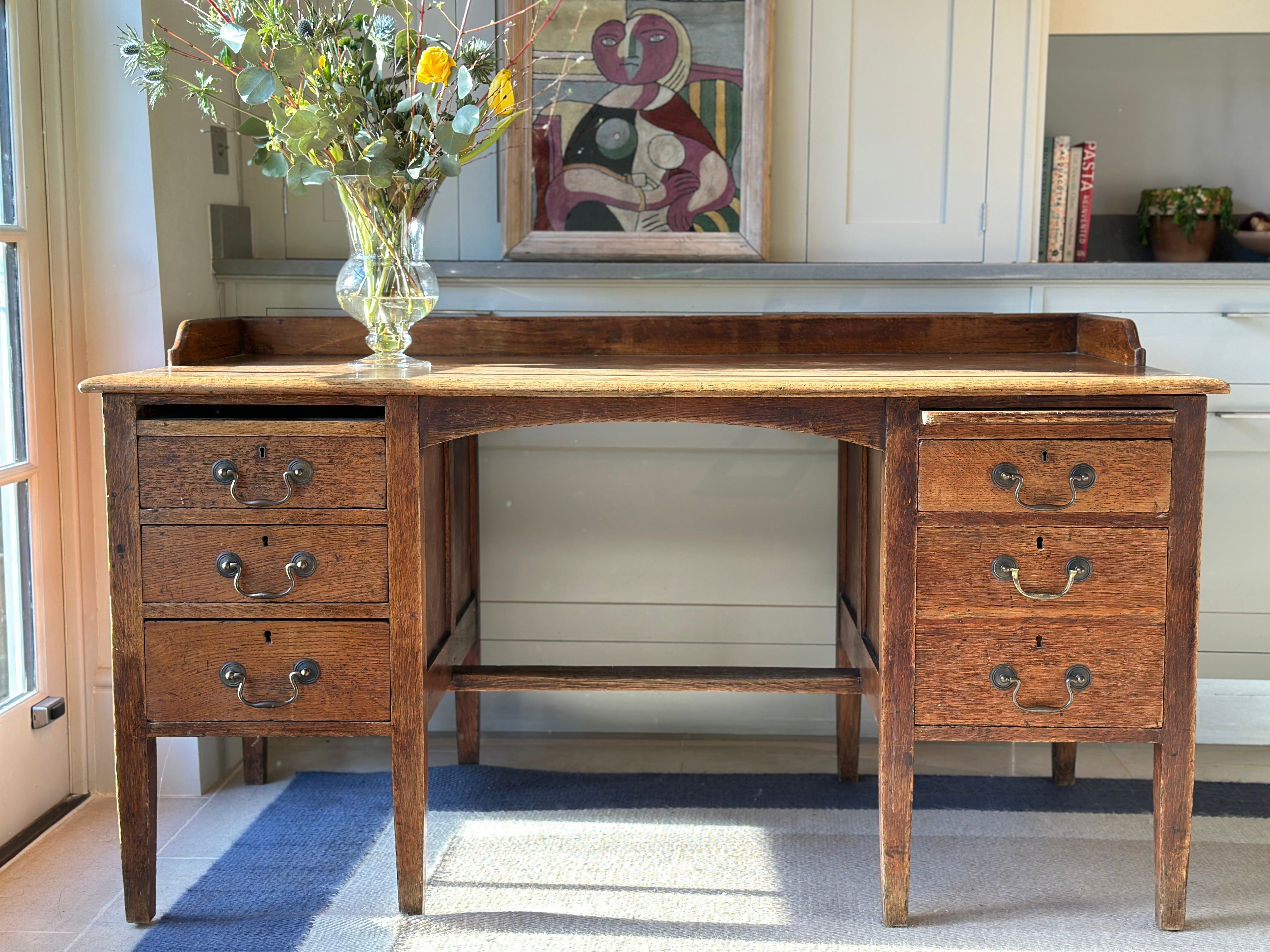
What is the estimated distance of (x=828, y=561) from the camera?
242 centimetres

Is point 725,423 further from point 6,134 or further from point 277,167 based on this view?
point 6,134

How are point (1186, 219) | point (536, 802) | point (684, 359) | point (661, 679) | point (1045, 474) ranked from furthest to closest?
point (1186, 219), point (536, 802), point (684, 359), point (661, 679), point (1045, 474)

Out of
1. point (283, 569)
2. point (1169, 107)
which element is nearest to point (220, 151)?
point (283, 569)

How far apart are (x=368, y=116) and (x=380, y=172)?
106mm

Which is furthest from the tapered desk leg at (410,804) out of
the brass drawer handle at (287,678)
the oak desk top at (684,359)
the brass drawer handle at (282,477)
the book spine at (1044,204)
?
the book spine at (1044,204)

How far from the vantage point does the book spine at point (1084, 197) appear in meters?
2.37

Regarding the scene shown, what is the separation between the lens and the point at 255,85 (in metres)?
1.64

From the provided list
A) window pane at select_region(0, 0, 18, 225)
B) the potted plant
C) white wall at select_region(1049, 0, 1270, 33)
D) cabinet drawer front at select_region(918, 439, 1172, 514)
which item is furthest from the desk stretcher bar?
white wall at select_region(1049, 0, 1270, 33)

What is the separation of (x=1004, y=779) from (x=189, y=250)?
1912mm

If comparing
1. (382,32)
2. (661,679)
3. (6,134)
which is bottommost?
(661,679)

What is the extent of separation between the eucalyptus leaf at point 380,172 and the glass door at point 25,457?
74 cm

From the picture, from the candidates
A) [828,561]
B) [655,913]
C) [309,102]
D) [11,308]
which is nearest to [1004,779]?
[828,561]

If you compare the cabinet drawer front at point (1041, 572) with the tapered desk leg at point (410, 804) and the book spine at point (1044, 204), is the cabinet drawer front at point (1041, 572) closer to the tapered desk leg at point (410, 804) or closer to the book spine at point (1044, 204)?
the tapered desk leg at point (410, 804)

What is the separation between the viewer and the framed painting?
228cm
